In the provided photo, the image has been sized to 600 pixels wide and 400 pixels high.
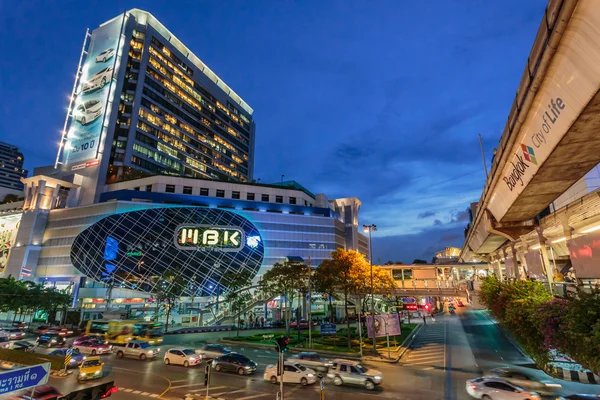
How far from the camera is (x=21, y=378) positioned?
9.24 metres

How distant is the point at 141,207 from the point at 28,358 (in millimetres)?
61791

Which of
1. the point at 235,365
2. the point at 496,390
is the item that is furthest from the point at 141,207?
the point at 496,390

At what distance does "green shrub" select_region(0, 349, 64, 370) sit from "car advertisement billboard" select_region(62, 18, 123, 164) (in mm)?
80317

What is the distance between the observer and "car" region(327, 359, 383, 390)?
21500mm

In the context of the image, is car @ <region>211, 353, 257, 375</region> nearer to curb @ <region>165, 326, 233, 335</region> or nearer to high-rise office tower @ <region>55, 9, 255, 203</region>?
curb @ <region>165, 326, 233, 335</region>

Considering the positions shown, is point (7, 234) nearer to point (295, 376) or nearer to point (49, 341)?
point (49, 341)

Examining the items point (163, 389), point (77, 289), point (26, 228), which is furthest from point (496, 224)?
point (26, 228)

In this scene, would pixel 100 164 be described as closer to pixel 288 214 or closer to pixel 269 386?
pixel 288 214

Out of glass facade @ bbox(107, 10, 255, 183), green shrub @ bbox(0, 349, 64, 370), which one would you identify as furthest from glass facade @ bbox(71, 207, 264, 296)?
green shrub @ bbox(0, 349, 64, 370)

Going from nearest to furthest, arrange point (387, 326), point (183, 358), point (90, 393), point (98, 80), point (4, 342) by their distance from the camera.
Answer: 1. point (90, 393)
2. point (183, 358)
3. point (387, 326)
4. point (4, 342)
5. point (98, 80)

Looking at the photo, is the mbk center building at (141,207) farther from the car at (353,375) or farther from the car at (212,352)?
the car at (353,375)

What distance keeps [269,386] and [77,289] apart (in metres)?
69.8

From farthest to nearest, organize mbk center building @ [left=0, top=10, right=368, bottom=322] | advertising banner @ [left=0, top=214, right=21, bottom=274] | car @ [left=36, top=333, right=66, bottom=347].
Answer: advertising banner @ [left=0, top=214, right=21, bottom=274]
mbk center building @ [left=0, top=10, right=368, bottom=322]
car @ [left=36, top=333, right=66, bottom=347]

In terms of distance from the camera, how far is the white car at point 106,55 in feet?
328
